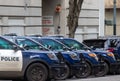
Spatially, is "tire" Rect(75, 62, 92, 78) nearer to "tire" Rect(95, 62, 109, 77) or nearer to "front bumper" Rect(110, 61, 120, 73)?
"tire" Rect(95, 62, 109, 77)

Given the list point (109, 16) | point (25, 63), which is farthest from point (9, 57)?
point (109, 16)

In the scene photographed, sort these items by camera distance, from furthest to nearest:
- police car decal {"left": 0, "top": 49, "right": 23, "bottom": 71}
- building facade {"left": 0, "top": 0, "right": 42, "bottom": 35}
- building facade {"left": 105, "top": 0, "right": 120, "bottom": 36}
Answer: building facade {"left": 105, "top": 0, "right": 120, "bottom": 36}, building facade {"left": 0, "top": 0, "right": 42, "bottom": 35}, police car decal {"left": 0, "top": 49, "right": 23, "bottom": 71}

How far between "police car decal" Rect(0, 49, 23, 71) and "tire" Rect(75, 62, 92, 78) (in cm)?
361

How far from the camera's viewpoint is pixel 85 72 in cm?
1830

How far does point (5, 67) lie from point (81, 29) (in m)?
18.5

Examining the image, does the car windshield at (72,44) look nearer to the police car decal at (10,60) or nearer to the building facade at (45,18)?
the police car decal at (10,60)

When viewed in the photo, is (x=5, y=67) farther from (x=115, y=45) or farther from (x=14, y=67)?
(x=115, y=45)

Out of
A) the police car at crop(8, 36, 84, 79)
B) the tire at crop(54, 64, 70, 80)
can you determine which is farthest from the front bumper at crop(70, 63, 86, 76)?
the tire at crop(54, 64, 70, 80)

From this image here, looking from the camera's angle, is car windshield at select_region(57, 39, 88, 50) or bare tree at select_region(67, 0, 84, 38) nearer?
car windshield at select_region(57, 39, 88, 50)

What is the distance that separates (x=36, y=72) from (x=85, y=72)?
10.7 ft

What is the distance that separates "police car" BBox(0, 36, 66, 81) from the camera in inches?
584

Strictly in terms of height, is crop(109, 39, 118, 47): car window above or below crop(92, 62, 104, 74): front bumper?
above

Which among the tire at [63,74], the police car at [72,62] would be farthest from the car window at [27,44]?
the tire at [63,74]

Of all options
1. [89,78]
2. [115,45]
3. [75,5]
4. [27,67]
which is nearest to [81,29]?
[75,5]
